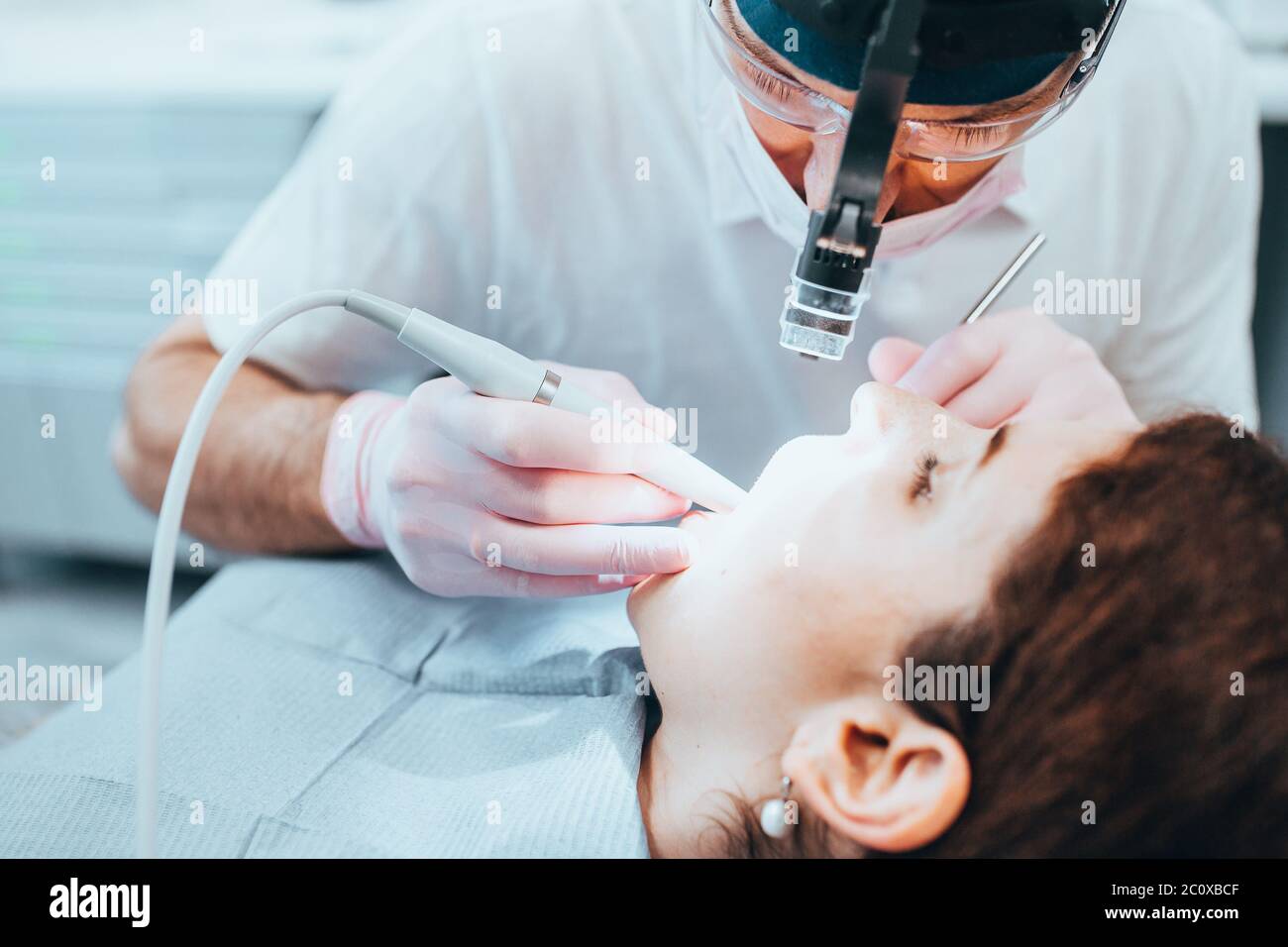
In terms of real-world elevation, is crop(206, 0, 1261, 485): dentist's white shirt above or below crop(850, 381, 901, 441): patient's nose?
above

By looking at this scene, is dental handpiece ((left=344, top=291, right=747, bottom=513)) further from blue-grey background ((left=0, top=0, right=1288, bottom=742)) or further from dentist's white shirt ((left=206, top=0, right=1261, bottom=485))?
blue-grey background ((left=0, top=0, right=1288, bottom=742))

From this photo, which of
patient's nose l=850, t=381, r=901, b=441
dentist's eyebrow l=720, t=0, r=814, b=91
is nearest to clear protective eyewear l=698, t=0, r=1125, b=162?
dentist's eyebrow l=720, t=0, r=814, b=91

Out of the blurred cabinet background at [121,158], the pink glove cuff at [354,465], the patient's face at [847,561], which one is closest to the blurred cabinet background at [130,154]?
the blurred cabinet background at [121,158]

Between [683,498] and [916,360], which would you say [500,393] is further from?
[916,360]

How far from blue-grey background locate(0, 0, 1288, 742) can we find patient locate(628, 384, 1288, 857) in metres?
0.77

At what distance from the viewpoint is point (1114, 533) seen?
2.18 ft

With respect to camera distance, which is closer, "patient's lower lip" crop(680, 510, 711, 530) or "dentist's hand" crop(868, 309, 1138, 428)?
"patient's lower lip" crop(680, 510, 711, 530)

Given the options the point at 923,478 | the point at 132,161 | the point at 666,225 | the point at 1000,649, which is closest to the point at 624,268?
the point at 666,225

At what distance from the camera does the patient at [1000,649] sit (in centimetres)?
64

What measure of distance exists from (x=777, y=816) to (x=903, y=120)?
0.46 meters

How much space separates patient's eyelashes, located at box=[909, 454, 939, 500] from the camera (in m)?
0.69

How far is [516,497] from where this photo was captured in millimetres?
762

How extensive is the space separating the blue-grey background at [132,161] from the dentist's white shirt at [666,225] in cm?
30

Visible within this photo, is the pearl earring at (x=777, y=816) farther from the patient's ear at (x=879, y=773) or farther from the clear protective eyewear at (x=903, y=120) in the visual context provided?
the clear protective eyewear at (x=903, y=120)
